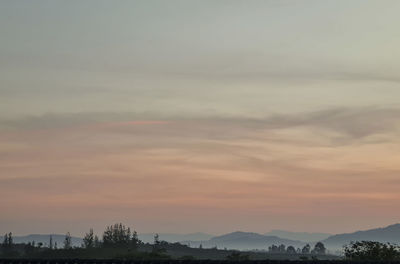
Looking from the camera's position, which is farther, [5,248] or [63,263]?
[5,248]

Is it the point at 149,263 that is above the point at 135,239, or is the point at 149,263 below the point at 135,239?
below

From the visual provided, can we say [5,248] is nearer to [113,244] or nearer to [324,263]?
[113,244]

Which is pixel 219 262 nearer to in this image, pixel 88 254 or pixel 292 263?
pixel 292 263

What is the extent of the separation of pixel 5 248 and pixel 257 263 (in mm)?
140051

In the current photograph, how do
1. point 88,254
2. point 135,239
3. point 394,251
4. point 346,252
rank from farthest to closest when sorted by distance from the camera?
point 135,239 → point 88,254 → point 346,252 → point 394,251

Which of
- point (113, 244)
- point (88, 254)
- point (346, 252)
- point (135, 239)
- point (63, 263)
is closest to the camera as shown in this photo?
point (63, 263)

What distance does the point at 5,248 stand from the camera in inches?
6885

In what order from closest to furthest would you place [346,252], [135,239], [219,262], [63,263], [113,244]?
[63,263], [219,262], [346,252], [113,244], [135,239]

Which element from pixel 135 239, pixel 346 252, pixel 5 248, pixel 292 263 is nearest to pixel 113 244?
pixel 135 239

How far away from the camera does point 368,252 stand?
7256 centimetres

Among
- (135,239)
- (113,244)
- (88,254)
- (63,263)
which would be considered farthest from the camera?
(135,239)

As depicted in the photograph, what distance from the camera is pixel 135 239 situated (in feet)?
578

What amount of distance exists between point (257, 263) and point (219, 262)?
8.19 feet

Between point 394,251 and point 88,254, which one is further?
point 88,254
